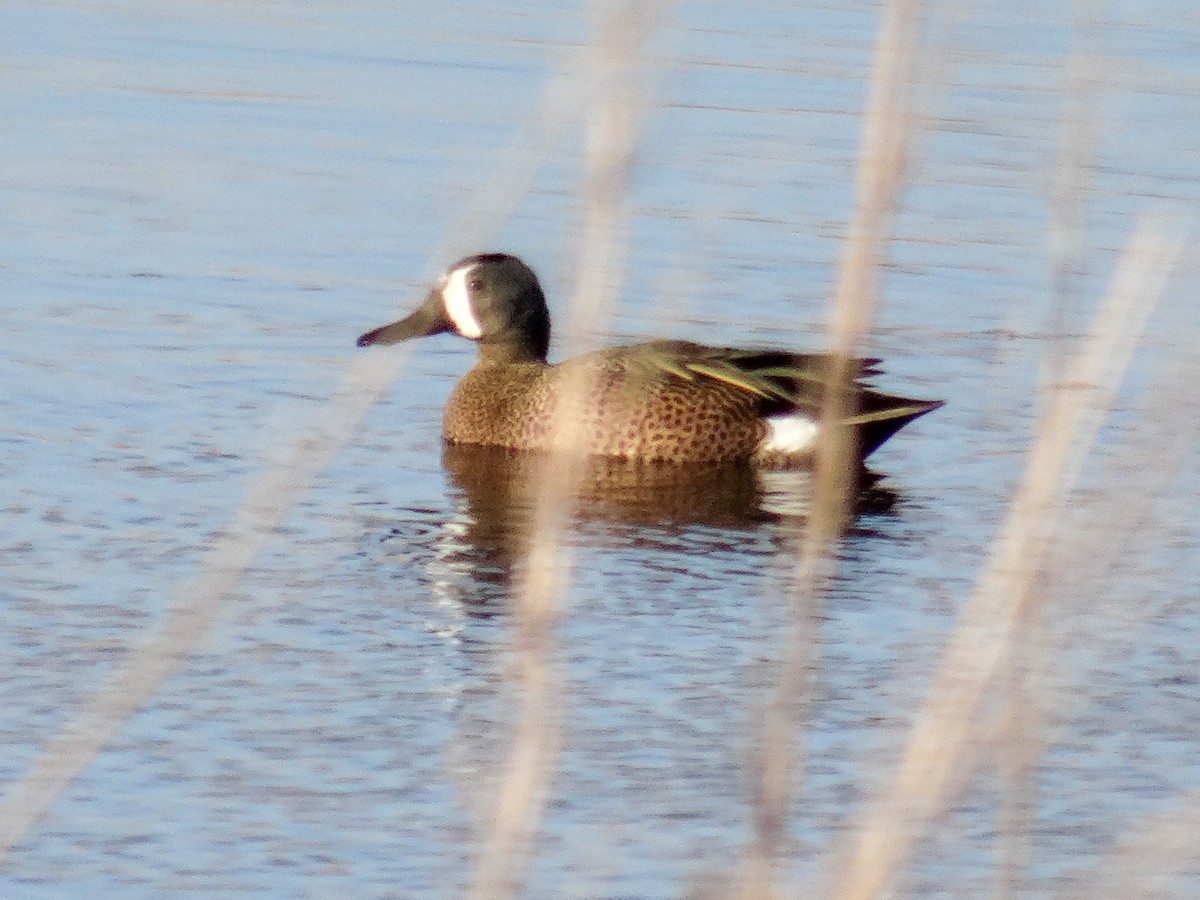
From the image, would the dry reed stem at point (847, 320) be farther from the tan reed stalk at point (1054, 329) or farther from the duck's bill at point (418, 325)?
the duck's bill at point (418, 325)

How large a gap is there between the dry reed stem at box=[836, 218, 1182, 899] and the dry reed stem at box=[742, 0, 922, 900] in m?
0.12

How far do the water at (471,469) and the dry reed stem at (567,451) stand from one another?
0.37 feet

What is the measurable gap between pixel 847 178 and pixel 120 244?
11.6 feet

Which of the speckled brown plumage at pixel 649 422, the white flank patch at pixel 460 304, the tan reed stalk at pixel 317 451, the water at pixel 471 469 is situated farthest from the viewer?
the white flank patch at pixel 460 304

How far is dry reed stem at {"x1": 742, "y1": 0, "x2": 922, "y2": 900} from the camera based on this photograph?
254cm

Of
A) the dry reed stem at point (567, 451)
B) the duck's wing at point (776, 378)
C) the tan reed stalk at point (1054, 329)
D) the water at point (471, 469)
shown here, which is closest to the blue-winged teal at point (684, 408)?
the duck's wing at point (776, 378)

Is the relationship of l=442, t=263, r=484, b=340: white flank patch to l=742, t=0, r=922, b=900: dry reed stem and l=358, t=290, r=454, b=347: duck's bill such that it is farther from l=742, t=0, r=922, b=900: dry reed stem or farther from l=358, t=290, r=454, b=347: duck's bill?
l=742, t=0, r=922, b=900: dry reed stem

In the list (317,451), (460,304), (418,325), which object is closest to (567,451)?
(317,451)

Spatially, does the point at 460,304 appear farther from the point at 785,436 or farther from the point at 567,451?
the point at 567,451

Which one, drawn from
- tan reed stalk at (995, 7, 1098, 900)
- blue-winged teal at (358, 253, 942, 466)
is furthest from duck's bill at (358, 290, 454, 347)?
tan reed stalk at (995, 7, 1098, 900)

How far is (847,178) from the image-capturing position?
1215 cm

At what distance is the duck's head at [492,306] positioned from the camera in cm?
921

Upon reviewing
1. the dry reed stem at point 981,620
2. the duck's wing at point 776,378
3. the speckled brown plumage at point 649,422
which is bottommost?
the speckled brown plumage at point 649,422

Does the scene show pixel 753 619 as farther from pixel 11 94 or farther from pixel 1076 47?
pixel 11 94
